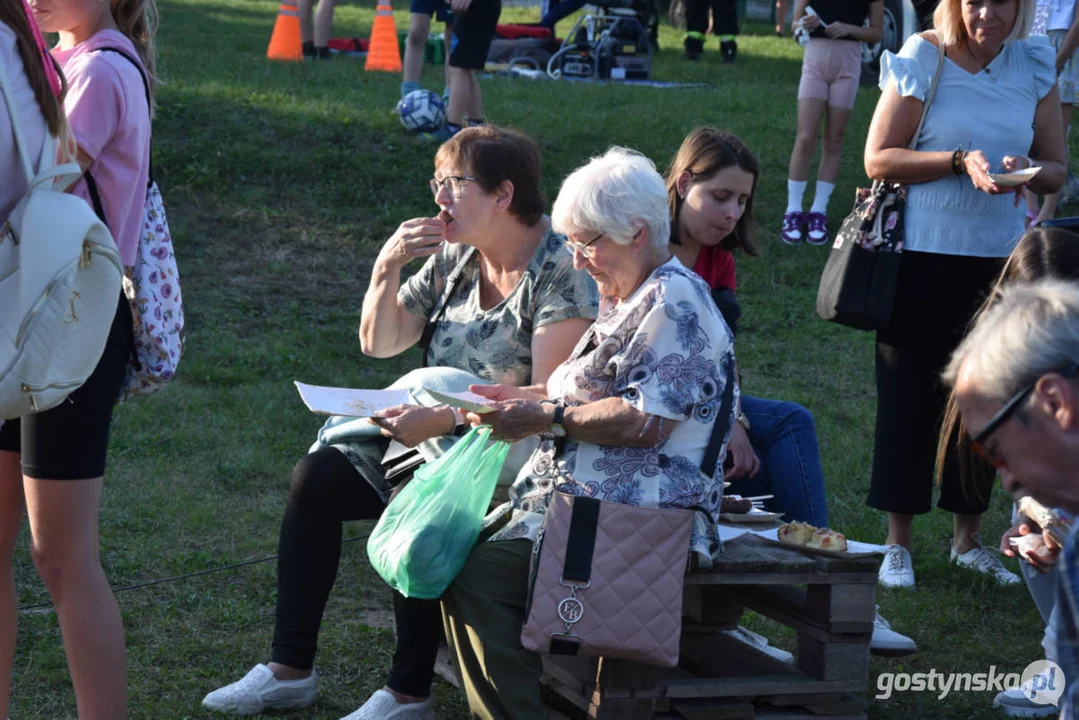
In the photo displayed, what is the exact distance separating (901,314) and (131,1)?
2.71m

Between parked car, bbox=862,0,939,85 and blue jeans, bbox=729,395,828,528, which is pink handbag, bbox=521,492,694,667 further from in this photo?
parked car, bbox=862,0,939,85

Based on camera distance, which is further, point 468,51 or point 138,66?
point 468,51

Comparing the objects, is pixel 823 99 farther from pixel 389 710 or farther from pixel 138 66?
pixel 138 66

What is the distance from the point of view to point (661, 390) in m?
3.10

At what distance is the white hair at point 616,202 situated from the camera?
10.5 feet

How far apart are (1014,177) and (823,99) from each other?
16.1ft

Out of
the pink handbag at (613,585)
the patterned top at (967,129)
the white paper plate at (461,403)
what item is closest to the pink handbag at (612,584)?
the pink handbag at (613,585)

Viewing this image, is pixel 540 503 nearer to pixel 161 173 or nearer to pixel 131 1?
pixel 131 1

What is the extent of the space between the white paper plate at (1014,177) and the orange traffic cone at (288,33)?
10167 mm

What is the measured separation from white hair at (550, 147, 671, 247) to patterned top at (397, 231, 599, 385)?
1.14 feet

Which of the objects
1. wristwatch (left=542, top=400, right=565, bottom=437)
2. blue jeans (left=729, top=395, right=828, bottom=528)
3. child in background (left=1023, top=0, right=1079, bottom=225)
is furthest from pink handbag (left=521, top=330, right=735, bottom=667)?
child in background (left=1023, top=0, right=1079, bottom=225)

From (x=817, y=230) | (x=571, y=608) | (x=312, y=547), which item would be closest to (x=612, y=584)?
(x=571, y=608)

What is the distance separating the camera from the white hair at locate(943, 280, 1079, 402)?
179 cm

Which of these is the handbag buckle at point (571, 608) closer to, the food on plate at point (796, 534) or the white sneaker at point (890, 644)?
the food on plate at point (796, 534)
